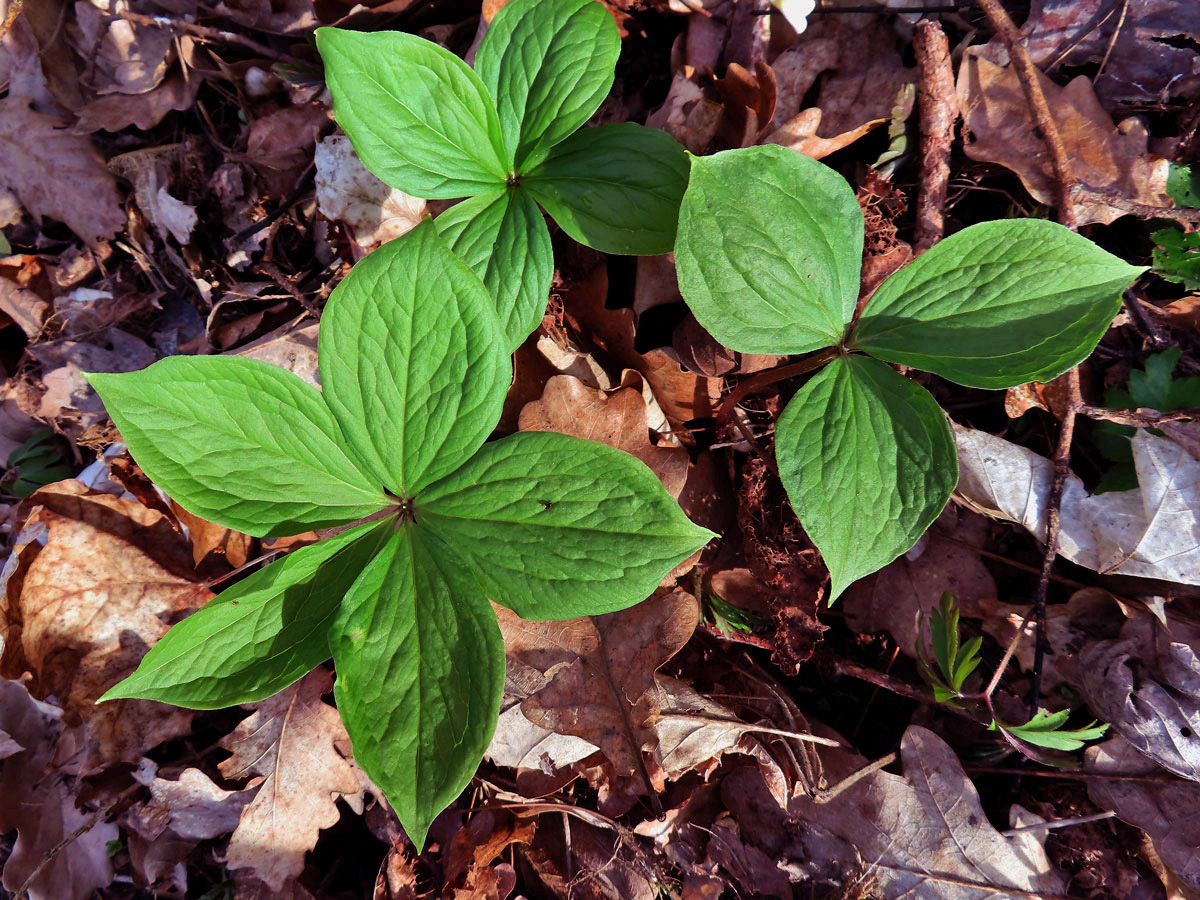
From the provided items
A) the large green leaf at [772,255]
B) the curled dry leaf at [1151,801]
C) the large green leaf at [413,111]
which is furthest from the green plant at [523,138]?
the curled dry leaf at [1151,801]

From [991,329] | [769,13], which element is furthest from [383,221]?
[991,329]

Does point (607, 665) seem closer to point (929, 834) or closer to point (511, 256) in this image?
point (929, 834)

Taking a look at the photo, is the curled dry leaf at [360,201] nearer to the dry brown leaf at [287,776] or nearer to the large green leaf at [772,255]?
the large green leaf at [772,255]

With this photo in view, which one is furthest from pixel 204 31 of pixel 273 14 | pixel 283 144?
pixel 283 144

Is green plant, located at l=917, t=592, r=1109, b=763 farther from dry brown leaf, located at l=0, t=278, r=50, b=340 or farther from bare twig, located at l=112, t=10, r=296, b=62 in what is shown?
dry brown leaf, located at l=0, t=278, r=50, b=340

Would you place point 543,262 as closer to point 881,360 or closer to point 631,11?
point 881,360
